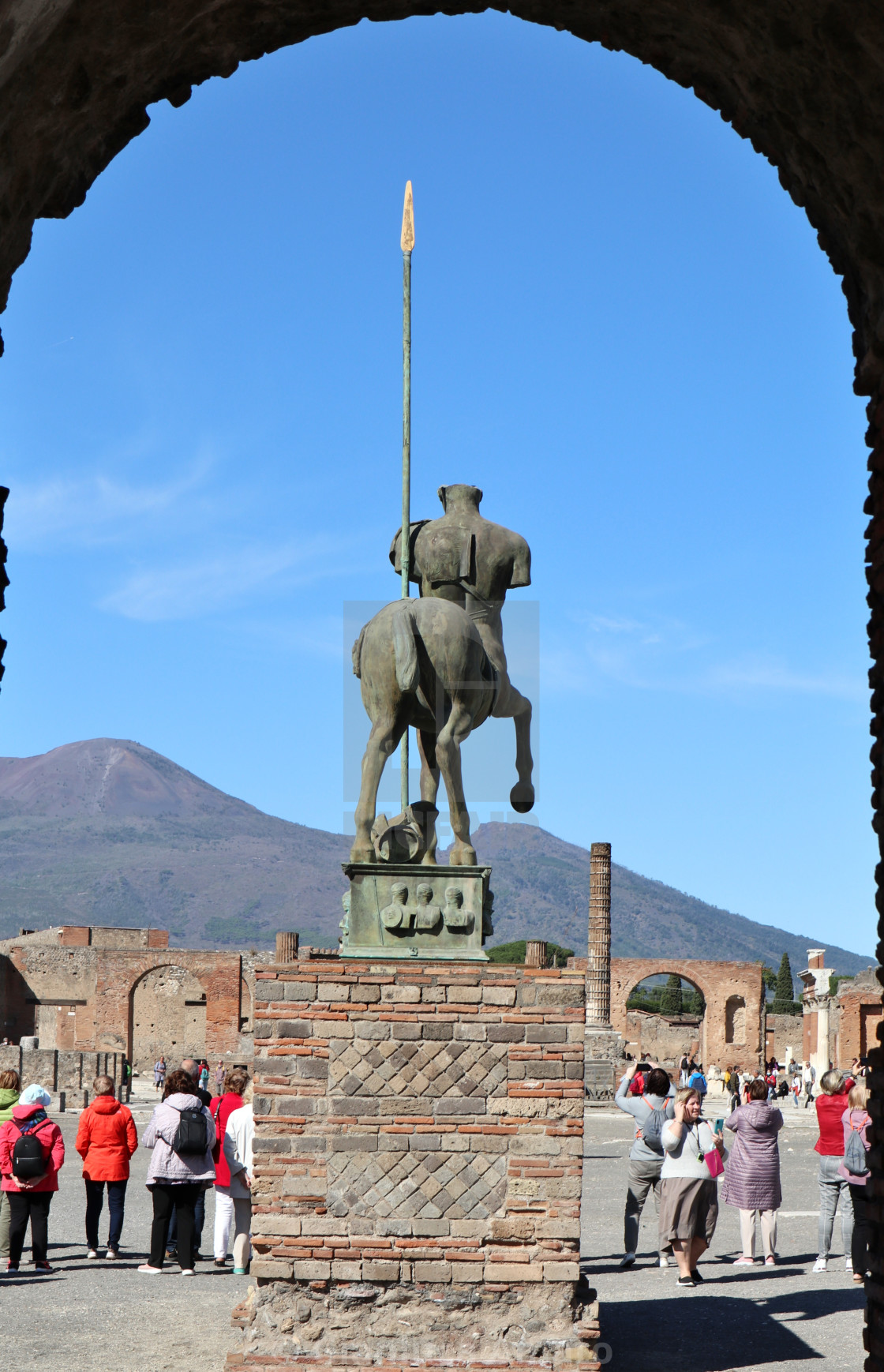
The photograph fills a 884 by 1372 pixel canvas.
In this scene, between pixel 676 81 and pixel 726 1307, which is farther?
pixel 726 1307

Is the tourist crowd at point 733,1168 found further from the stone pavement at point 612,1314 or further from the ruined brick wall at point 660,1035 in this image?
the ruined brick wall at point 660,1035

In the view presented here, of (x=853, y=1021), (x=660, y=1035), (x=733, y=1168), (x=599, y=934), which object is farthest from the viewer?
(x=660, y=1035)

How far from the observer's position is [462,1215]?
275 inches

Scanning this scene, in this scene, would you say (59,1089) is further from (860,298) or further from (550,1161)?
(860,298)

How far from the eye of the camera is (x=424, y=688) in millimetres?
8172

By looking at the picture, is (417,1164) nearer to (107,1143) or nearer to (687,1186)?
(687,1186)

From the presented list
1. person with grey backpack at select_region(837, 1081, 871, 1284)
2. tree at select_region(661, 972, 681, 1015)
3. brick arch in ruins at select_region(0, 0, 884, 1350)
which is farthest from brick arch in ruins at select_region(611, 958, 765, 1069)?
brick arch in ruins at select_region(0, 0, 884, 1350)

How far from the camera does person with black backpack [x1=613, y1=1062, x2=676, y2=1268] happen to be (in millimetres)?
9867

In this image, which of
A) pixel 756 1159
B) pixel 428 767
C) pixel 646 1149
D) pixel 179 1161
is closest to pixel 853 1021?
pixel 756 1159

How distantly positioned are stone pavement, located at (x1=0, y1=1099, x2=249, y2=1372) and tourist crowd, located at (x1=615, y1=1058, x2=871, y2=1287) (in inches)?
111

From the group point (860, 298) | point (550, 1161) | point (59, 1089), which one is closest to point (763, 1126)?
point (550, 1161)

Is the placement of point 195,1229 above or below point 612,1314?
above

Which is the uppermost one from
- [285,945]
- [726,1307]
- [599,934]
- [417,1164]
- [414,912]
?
[599,934]

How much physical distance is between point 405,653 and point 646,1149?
4.25 m
